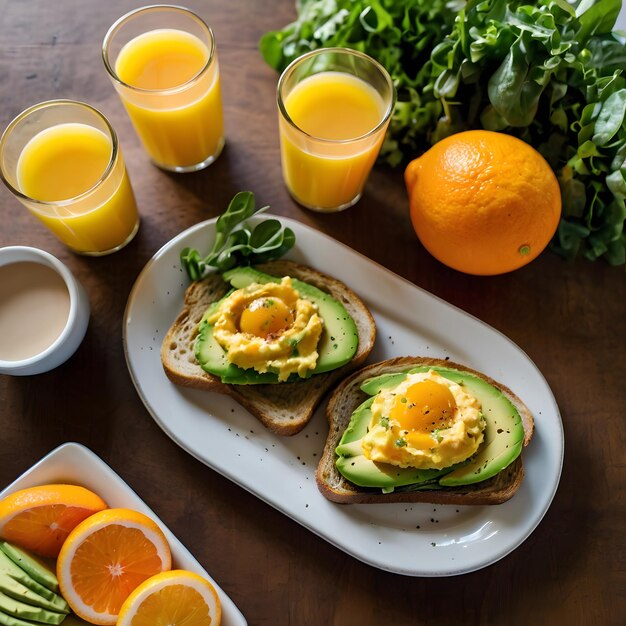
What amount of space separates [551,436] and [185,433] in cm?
97

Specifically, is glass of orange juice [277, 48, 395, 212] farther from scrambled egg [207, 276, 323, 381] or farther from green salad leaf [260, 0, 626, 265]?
scrambled egg [207, 276, 323, 381]

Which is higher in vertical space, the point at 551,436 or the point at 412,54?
the point at 412,54

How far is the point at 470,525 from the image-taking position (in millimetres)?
1717

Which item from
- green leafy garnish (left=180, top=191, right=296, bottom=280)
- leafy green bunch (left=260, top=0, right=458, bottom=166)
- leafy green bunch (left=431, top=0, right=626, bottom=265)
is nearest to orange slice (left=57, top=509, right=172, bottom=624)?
green leafy garnish (left=180, top=191, right=296, bottom=280)

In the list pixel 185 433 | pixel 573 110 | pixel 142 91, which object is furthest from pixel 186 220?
pixel 573 110

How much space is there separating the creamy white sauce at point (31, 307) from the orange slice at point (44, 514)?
355 mm

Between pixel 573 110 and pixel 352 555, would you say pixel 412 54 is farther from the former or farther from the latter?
pixel 352 555

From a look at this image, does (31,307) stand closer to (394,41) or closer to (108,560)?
(108,560)

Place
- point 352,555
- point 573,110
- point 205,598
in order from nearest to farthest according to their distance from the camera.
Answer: point 205,598
point 352,555
point 573,110

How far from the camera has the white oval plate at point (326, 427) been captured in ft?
5.49

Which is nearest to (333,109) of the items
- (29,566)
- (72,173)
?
(72,173)

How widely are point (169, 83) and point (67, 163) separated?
34 centimetres

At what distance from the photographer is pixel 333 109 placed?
5.79 feet

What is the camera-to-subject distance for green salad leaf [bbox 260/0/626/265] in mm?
1679
